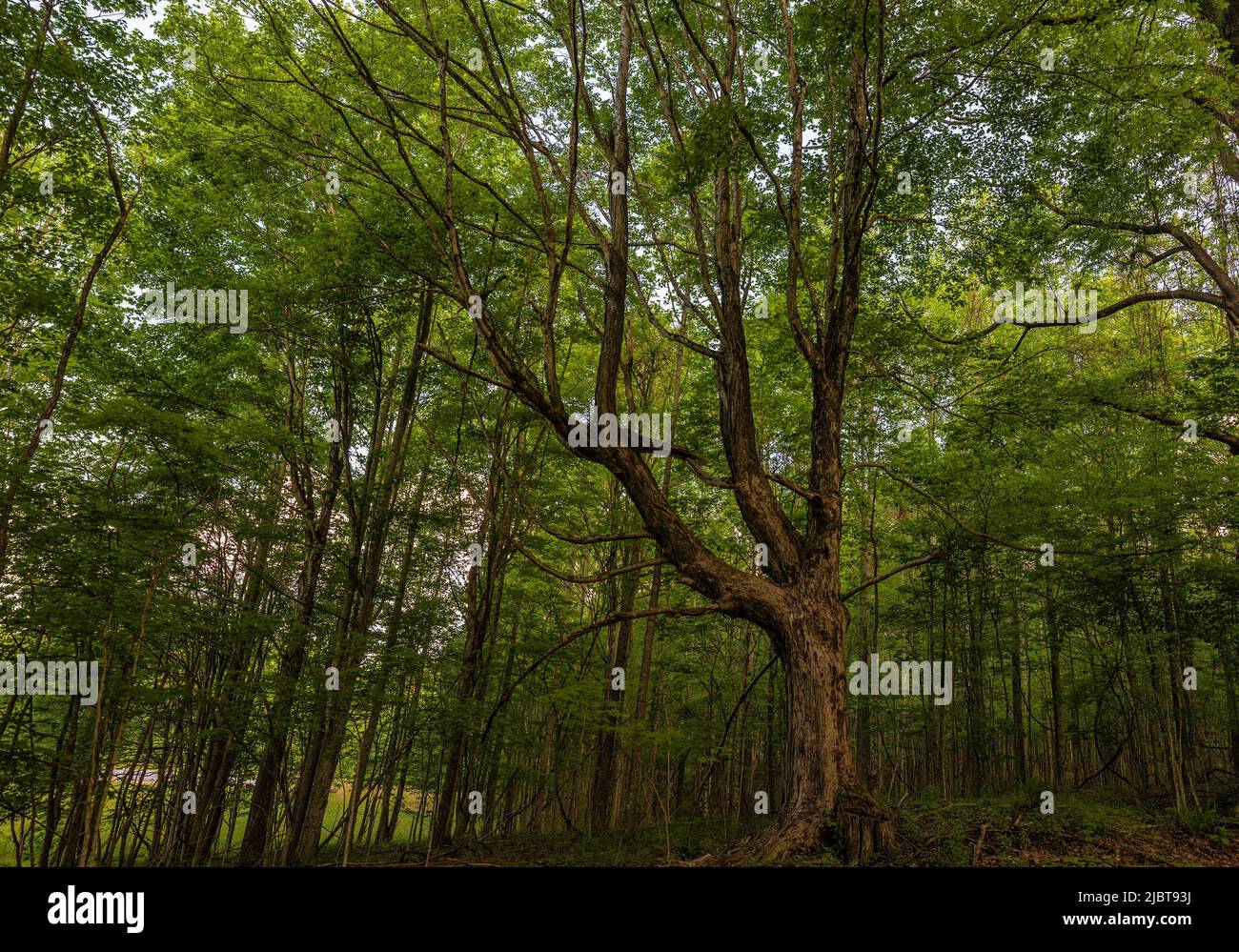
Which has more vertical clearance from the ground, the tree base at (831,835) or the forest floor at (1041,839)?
the tree base at (831,835)

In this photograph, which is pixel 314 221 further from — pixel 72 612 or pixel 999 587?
pixel 999 587

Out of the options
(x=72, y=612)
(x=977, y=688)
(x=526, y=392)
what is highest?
(x=526, y=392)

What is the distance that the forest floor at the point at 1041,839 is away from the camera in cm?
462

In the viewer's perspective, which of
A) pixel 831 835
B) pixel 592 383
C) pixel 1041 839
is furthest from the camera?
pixel 592 383

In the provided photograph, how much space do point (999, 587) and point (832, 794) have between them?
8.04 meters

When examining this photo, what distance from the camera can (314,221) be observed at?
759 centimetres

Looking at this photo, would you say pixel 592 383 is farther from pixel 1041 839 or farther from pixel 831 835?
pixel 1041 839

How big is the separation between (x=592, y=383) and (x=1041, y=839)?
28.4 ft

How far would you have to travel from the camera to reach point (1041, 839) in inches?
204

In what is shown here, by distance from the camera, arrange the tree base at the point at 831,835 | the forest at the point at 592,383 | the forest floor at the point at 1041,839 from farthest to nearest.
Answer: the forest at the point at 592,383
the forest floor at the point at 1041,839
the tree base at the point at 831,835

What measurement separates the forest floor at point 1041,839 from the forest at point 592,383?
67 millimetres

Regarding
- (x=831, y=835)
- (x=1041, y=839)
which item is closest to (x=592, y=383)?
(x=831, y=835)

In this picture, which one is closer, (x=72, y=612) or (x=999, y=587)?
(x=72, y=612)

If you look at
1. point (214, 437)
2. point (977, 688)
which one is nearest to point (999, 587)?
point (977, 688)
